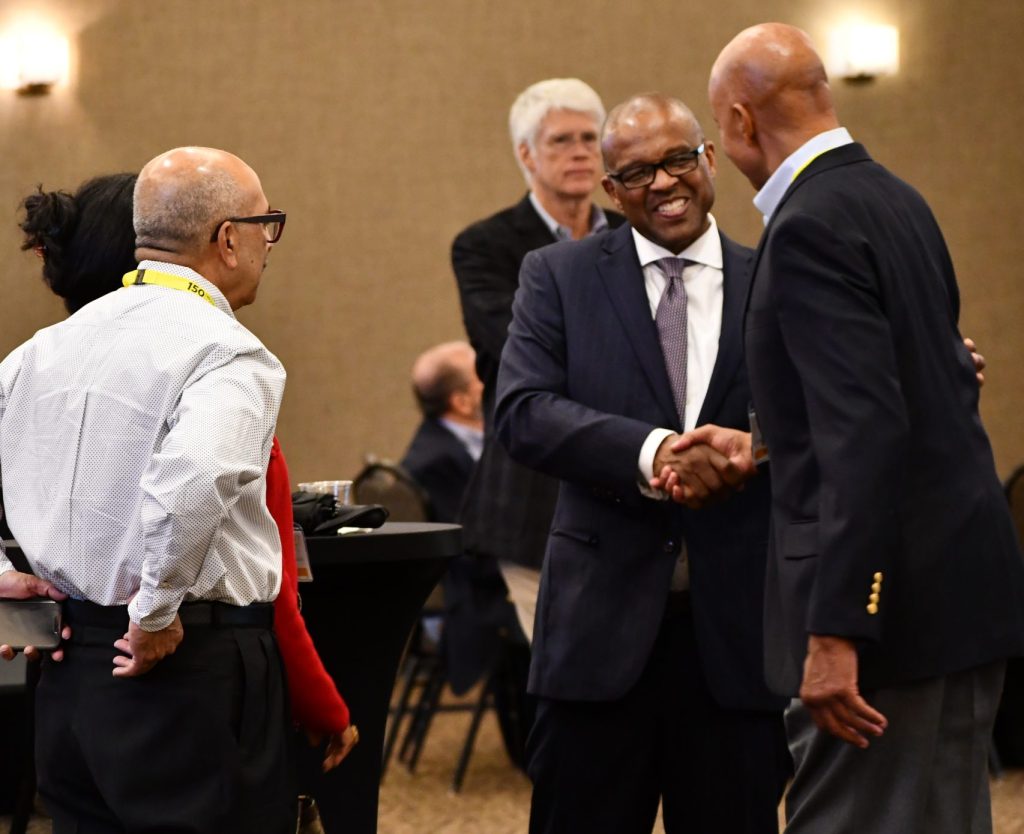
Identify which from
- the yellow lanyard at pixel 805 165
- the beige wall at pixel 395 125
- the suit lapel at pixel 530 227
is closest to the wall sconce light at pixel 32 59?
the beige wall at pixel 395 125

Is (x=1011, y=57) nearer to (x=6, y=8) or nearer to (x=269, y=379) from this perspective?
(x=6, y=8)

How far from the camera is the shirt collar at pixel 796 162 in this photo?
6.80 feet

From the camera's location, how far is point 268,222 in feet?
7.38

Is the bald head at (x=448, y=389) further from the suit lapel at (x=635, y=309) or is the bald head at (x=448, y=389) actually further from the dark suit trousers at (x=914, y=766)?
the dark suit trousers at (x=914, y=766)

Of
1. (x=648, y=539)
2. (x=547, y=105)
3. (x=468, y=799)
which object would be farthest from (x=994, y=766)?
(x=648, y=539)

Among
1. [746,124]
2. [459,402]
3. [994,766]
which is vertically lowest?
[994,766]

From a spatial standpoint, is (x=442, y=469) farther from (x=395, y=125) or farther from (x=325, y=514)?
(x=325, y=514)

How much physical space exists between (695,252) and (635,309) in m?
0.17

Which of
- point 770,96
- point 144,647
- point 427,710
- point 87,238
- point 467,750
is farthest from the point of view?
point 427,710

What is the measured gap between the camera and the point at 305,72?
676cm

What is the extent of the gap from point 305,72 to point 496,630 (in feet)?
9.79

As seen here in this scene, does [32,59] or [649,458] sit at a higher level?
[32,59]

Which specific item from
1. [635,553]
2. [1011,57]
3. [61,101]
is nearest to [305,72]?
[61,101]

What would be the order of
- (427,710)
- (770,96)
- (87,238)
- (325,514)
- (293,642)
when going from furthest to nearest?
(427,710)
(325,514)
(87,238)
(293,642)
(770,96)
